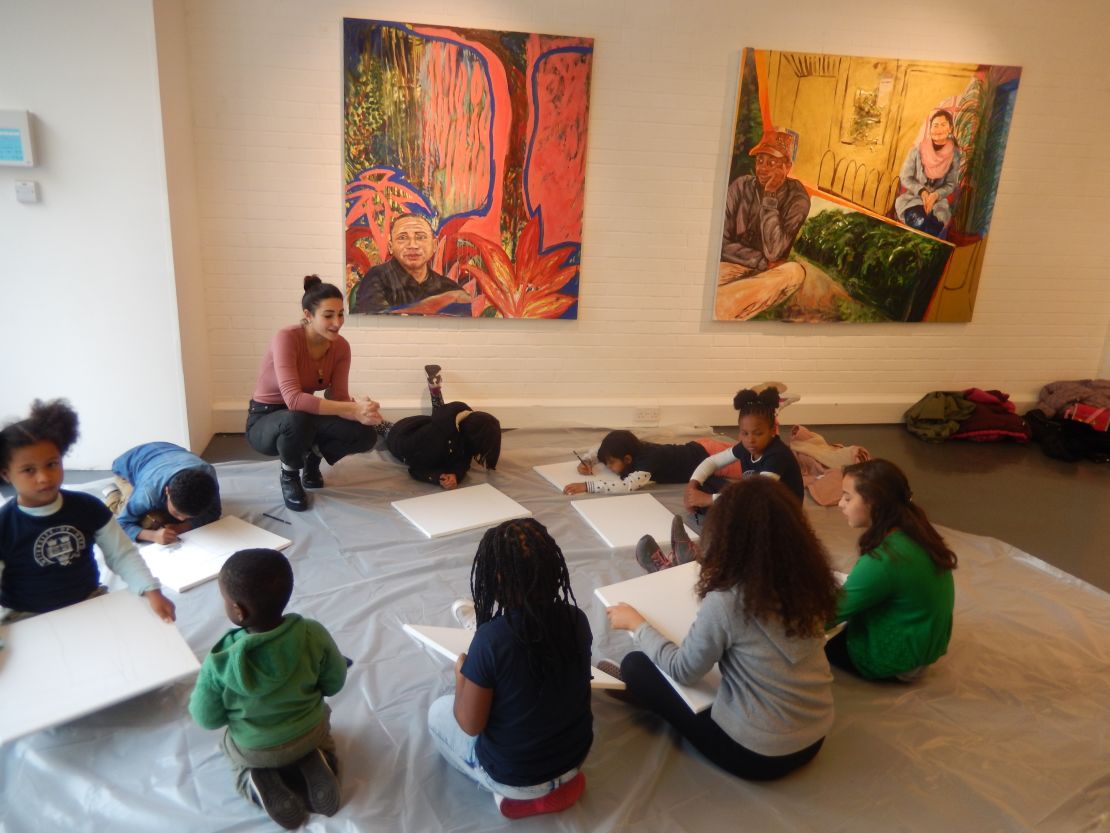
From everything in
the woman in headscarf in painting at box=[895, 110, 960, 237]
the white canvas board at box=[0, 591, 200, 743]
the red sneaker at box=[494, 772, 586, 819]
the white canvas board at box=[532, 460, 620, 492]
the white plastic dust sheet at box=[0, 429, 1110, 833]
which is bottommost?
the white plastic dust sheet at box=[0, 429, 1110, 833]

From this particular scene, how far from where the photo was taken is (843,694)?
2223mm

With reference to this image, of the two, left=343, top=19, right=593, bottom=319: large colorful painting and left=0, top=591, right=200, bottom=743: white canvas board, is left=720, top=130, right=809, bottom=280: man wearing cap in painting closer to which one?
left=343, top=19, right=593, bottom=319: large colorful painting

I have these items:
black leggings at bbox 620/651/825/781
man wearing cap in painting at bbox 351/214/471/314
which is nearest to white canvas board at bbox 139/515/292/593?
black leggings at bbox 620/651/825/781

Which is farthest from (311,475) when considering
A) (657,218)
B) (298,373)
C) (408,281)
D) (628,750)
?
(657,218)

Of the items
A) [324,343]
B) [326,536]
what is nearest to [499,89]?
[324,343]

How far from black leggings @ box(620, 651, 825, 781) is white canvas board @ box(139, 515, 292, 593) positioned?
1.35 meters

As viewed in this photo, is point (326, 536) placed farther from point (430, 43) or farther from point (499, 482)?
point (430, 43)

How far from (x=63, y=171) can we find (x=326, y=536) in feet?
6.44

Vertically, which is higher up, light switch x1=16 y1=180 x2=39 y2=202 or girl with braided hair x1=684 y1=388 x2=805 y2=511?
light switch x1=16 y1=180 x2=39 y2=202

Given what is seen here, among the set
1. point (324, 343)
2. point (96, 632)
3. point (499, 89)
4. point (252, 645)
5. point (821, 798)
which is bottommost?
point (821, 798)

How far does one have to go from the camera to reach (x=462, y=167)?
4.18 meters

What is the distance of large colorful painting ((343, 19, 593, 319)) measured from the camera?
4004 mm

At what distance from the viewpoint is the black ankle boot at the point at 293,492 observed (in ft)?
10.7

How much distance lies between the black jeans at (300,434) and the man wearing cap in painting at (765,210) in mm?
2421
